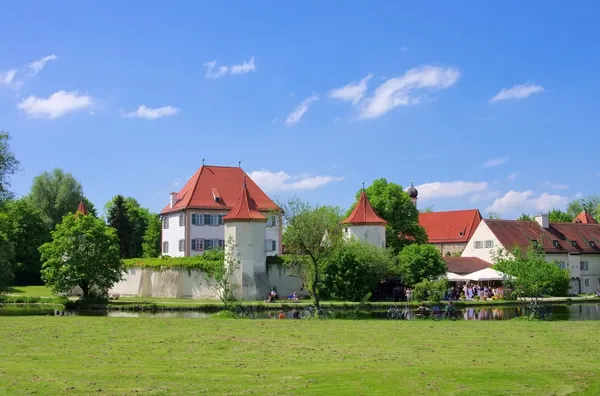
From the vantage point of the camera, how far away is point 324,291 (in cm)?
5253

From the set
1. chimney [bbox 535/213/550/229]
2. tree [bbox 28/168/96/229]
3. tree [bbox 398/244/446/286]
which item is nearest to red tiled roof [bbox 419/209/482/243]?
chimney [bbox 535/213/550/229]

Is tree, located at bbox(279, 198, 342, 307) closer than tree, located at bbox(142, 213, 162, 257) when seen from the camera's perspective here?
Yes

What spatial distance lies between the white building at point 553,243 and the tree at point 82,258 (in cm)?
3771

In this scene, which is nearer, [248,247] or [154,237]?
[248,247]

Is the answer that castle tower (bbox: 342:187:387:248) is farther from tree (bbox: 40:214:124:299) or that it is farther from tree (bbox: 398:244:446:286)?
tree (bbox: 40:214:124:299)

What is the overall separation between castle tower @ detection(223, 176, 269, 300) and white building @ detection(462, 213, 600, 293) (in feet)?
86.1

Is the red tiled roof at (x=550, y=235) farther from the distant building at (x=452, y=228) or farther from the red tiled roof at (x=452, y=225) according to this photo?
the red tiled roof at (x=452, y=225)

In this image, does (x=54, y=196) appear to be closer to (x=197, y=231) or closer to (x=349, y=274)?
(x=197, y=231)

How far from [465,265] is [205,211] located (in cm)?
2528

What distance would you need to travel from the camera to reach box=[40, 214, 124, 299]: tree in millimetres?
48844

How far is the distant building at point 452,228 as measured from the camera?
3509 inches

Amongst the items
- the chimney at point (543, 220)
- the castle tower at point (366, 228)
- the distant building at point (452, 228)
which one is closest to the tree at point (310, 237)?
the castle tower at point (366, 228)

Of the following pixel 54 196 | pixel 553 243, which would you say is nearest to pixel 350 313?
pixel 553 243

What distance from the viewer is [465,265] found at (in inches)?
2611
